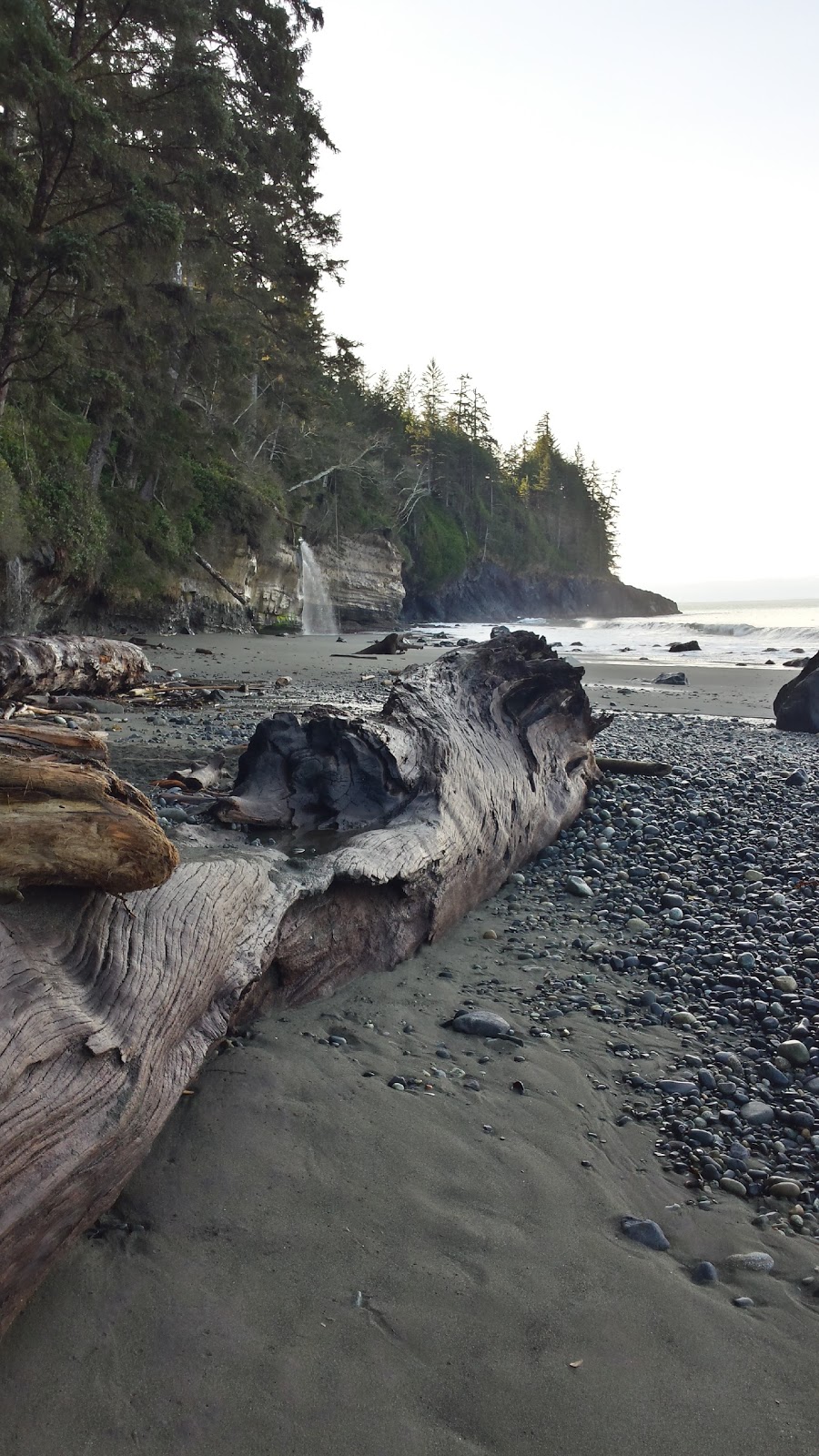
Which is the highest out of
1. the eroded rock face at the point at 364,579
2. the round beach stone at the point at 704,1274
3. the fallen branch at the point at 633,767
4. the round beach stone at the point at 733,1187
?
the eroded rock face at the point at 364,579

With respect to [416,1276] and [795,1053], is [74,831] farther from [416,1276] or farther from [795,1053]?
[795,1053]

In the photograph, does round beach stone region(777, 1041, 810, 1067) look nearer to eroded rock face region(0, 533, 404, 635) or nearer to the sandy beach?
the sandy beach

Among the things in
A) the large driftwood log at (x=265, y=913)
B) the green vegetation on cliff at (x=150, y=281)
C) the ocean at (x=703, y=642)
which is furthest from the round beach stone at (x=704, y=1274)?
Answer: the ocean at (x=703, y=642)

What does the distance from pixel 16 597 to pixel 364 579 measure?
24.4m

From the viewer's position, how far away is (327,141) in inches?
682

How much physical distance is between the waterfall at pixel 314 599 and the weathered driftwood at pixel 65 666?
796 inches

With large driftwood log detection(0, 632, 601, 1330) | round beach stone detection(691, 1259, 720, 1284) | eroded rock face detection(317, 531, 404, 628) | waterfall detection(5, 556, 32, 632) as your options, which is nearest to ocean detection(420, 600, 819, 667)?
eroded rock face detection(317, 531, 404, 628)

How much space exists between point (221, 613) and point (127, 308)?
11393mm

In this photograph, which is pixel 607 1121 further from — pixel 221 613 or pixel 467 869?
pixel 221 613

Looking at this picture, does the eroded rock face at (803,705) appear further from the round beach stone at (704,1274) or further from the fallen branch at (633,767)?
the round beach stone at (704,1274)

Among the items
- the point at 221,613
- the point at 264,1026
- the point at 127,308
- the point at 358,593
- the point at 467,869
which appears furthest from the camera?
the point at 358,593

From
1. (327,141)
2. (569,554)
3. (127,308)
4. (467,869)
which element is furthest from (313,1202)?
(569,554)

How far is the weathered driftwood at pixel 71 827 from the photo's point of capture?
2.03m

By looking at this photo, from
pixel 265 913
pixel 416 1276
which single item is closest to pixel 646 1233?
pixel 416 1276
